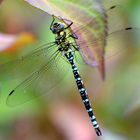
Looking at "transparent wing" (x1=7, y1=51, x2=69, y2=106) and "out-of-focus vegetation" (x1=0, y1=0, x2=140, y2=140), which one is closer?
"transparent wing" (x1=7, y1=51, x2=69, y2=106)

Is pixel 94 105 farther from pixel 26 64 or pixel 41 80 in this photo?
pixel 26 64

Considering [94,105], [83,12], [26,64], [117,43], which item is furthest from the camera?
[94,105]

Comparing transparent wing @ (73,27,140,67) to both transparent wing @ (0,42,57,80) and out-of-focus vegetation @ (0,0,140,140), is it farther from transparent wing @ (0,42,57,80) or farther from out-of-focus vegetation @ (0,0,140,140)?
transparent wing @ (0,42,57,80)

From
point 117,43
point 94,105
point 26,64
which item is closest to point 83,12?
point 26,64

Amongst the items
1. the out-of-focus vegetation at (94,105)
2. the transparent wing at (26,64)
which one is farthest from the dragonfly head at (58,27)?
the out-of-focus vegetation at (94,105)

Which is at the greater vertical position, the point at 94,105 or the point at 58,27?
the point at 58,27

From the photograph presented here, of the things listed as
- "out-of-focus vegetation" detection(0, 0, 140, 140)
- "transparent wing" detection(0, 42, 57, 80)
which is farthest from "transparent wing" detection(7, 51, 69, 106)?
"out-of-focus vegetation" detection(0, 0, 140, 140)
